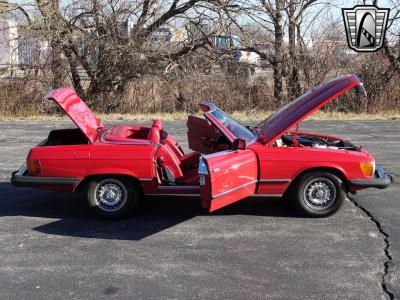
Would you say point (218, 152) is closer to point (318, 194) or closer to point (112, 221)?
point (318, 194)

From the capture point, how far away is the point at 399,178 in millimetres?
7719

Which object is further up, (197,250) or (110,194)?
(110,194)

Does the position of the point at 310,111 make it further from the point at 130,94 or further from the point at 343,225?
the point at 130,94

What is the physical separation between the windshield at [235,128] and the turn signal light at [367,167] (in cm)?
125

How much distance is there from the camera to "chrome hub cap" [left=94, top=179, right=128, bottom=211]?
18.5ft

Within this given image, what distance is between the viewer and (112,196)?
569cm

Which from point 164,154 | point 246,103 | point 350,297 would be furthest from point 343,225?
point 246,103

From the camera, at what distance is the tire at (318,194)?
5.53 meters

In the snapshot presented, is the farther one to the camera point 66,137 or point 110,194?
point 66,137

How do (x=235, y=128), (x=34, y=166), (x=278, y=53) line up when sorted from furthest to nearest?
1. (x=278, y=53)
2. (x=235, y=128)
3. (x=34, y=166)

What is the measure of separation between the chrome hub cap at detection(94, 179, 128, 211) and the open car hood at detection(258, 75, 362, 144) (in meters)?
1.76

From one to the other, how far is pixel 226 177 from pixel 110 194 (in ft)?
4.94

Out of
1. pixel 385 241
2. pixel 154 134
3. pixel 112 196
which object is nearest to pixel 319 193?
pixel 385 241

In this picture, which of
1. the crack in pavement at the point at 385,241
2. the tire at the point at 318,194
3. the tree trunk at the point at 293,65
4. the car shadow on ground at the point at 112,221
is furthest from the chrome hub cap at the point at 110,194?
the tree trunk at the point at 293,65
